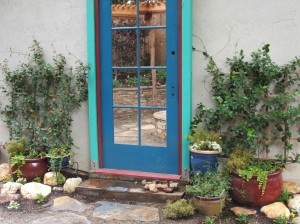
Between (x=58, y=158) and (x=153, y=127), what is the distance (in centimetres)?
122

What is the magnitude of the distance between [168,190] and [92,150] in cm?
115

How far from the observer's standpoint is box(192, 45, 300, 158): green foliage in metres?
3.84

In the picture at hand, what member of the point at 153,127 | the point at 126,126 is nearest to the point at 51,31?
the point at 126,126

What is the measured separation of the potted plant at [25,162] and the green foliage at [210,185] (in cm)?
194

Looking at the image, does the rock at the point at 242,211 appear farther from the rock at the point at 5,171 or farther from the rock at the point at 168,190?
the rock at the point at 5,171

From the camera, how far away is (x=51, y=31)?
15.4 feet

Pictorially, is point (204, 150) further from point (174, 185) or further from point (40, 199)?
point (40, 199)

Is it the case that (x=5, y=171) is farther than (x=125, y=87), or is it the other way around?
(x=5, y=171)

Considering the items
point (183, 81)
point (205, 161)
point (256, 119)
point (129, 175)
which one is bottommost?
point (129, 175)

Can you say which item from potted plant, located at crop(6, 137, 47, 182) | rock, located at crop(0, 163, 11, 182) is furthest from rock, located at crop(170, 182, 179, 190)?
rock, located at crop(0, 163, 11, 182)

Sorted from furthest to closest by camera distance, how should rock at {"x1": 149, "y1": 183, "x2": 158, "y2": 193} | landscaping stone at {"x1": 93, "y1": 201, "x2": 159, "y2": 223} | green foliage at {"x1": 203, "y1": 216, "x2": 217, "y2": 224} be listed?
rock at {"x1": 149, "y1": 183, "x2": 158, "y2": 193} < landscaping stone at {"x1": 93, "y1": 201, "x2": 159, "y2": 223} < green foliage at {"x1": 203, "y1": 216, "x2": 217, "y2": 224}

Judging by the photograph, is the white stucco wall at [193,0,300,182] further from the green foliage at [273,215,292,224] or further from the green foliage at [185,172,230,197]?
the green foliage at [185,172,230,197]

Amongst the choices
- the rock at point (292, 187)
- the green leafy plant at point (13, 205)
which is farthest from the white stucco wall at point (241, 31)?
the green leafy plant at point (13, 205)

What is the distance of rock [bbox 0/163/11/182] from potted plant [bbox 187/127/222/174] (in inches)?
96.3
